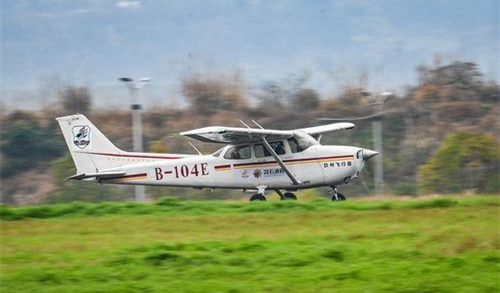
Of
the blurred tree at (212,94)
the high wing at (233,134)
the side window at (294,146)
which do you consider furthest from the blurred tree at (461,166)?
the blurred tree at (212,94)

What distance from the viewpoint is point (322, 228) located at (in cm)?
1591

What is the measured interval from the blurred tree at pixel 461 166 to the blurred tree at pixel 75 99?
17174mm

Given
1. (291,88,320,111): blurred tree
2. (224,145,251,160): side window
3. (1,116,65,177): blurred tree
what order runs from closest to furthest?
(224,145,251,160): side window → (1,116,65,177): blurred tree → (291,88,320,111): blurred tree

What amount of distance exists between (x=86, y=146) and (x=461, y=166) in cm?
1303

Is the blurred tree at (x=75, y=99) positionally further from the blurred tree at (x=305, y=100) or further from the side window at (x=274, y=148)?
the side window at (x=274, y=148)

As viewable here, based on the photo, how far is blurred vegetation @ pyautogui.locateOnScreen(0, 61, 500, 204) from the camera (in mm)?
35562

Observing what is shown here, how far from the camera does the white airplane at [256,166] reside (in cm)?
2639

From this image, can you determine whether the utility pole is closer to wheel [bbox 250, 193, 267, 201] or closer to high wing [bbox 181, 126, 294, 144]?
wheel [bbox 250, 193, 267, 201]

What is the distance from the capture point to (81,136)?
28562 millimetres

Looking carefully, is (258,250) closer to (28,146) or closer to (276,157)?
(276,157)

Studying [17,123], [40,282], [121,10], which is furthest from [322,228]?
[121,10]

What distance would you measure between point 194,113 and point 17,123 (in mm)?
9153

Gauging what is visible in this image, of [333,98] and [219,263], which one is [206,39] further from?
[219,263]

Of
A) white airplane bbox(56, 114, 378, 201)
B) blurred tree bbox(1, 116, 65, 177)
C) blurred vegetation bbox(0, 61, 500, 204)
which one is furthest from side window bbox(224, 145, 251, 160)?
blurred tree bbox(1, 116, 65, 177)
